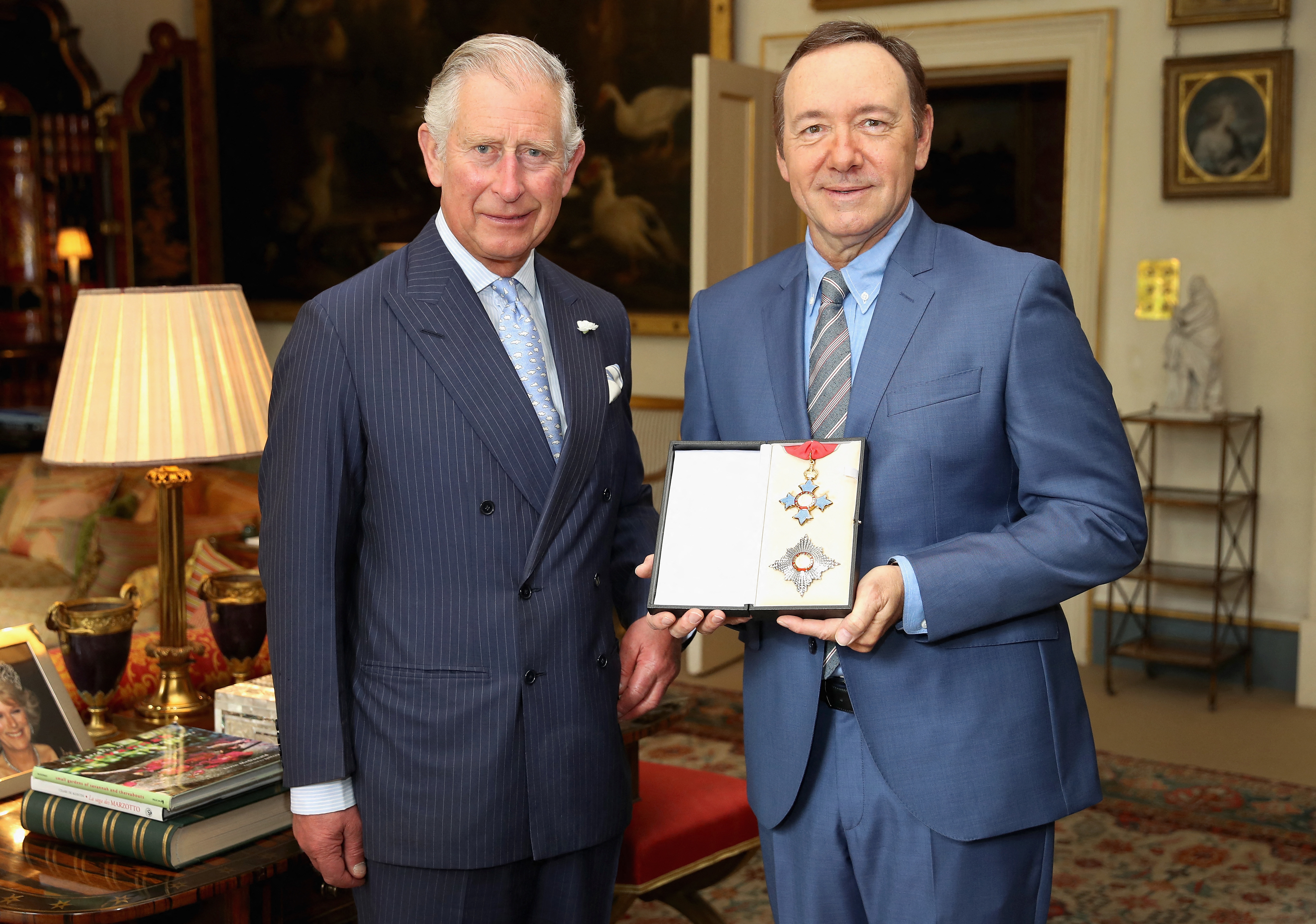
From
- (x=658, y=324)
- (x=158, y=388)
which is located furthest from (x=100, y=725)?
(x=658, y=324)

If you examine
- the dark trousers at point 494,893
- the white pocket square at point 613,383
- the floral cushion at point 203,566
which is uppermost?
the white pocket square at point 613,383

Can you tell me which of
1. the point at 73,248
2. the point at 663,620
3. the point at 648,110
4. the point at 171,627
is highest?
the point at 648,110

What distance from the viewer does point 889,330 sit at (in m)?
1.85

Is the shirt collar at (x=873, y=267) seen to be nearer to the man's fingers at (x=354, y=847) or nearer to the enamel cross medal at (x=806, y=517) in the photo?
the enamel cross medal at (x=806, y=517)

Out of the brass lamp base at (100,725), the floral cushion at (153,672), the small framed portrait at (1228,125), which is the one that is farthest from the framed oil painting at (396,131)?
the brass lamp base at (100,725)

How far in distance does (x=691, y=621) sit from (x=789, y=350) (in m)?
0.45

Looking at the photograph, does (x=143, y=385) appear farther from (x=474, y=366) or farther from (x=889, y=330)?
(x=889, y=330)

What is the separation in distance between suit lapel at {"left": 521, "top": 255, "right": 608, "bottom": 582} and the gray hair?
242 millimetres

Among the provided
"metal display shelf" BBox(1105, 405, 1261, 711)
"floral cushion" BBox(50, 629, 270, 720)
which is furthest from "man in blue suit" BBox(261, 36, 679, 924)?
"metal display shelf" BBox(1105, 405, 1261, 711)

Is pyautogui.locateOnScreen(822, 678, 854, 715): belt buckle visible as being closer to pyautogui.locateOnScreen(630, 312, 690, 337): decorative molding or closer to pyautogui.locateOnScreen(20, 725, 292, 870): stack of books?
pyautogui.locateOnScreen(20, 725, 292, 870): stack of books

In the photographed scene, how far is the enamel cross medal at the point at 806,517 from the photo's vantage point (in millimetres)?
1742

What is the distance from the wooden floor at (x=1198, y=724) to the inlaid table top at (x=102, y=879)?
3.90 meters

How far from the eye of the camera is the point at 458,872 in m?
1.90

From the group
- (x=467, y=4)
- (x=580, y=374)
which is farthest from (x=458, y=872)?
(x=467, y=4)
